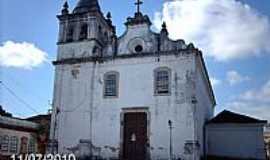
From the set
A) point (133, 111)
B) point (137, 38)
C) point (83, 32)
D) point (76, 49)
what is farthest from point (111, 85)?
point (83, 32)

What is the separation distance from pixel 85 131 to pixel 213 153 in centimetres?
964

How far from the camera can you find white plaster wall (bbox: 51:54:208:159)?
66.4 feet

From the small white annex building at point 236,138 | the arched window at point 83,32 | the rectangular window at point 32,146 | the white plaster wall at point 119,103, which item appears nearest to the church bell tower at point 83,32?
the arched window at point 83,32

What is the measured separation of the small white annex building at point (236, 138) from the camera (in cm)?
2266

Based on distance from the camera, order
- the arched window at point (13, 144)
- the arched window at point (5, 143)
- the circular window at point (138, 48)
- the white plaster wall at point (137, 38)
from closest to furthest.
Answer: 1. the white plaster wall at point (137, 38)
2. the circular window at point (138, 48)
3. the arched window at point (5, 143)
4. the arched window at point (13, 144)

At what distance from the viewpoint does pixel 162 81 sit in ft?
69.9

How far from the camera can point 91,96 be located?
2261cm

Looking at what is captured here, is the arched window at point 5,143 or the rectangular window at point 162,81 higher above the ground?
the rectangular window at point 162,81

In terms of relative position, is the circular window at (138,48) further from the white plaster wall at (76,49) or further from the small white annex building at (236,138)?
the small white annex building at (236,138)

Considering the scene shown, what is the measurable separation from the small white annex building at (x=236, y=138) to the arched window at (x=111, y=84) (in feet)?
25.0

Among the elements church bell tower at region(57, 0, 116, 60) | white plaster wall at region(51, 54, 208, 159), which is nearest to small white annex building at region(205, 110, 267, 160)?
white plaster wall at region(51, 54, 208, 159)

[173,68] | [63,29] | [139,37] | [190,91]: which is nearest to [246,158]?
[190,91]

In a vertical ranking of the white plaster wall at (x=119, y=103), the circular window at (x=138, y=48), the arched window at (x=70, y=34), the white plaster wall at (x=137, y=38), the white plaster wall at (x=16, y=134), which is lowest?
the white plaster wall at (x=16, y=134)

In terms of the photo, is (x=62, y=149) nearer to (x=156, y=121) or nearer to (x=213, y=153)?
(x=156, y=121)
